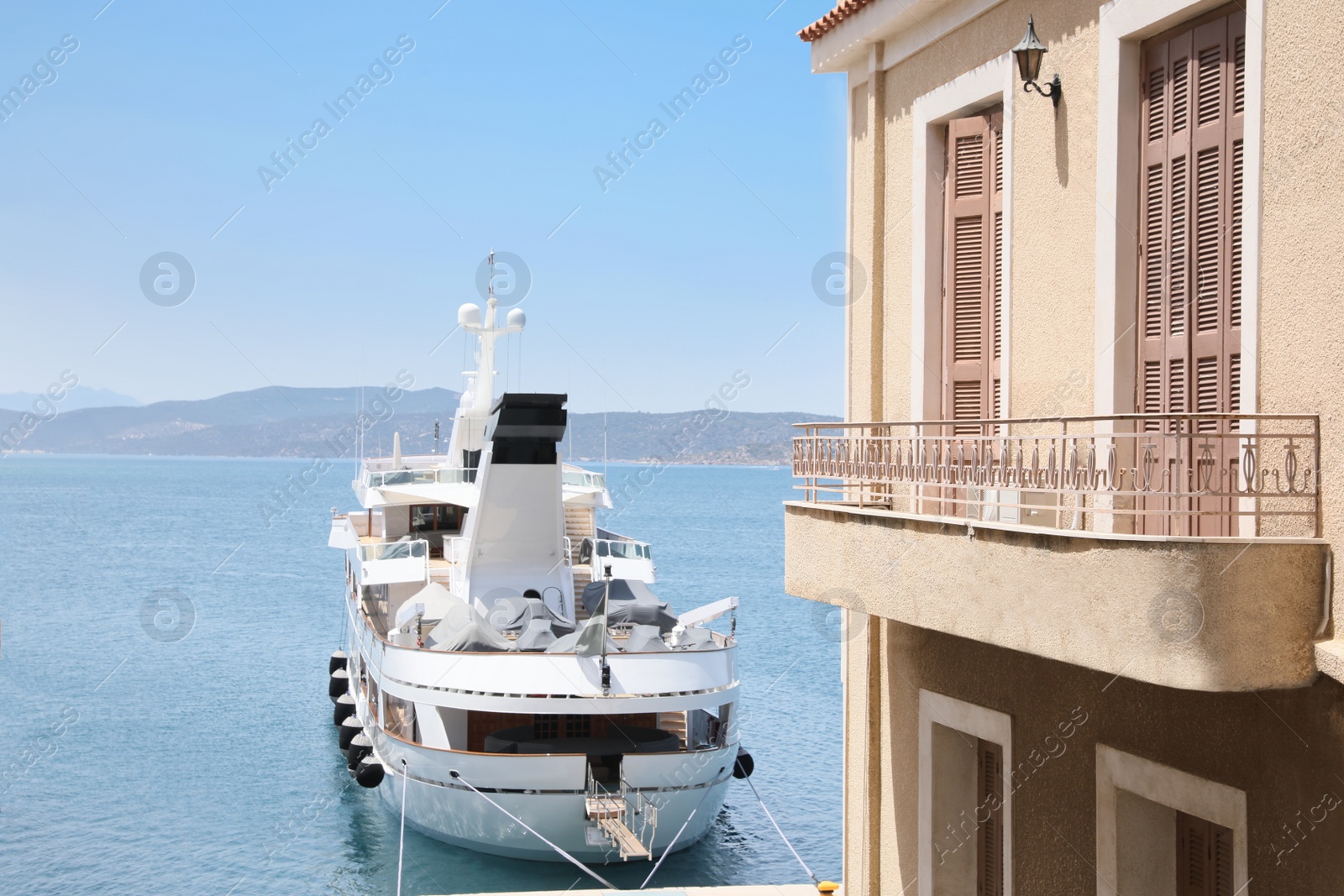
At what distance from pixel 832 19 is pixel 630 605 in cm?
1459

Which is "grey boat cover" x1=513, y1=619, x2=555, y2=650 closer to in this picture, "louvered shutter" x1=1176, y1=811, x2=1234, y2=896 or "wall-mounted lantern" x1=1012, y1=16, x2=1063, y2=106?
"louvered shutter" x1=1176, y1=811, x2=1234, y2=896

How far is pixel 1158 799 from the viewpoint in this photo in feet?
24.5

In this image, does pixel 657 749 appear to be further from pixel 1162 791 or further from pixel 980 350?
pixel 1162 791

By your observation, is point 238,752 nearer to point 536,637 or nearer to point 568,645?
point 536,637

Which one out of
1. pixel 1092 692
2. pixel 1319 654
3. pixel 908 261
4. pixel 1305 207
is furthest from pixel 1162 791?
pixel 908 261

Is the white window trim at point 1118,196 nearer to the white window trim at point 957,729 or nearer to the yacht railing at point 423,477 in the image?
the white window trim at point 957,729

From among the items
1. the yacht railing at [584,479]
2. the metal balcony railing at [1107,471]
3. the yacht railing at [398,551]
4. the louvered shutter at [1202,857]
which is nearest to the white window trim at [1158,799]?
the louvered shutter at [1202,857]

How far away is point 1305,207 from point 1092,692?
341 cm

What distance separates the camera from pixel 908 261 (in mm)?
10594

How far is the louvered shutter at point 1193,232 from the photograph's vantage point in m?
7.10

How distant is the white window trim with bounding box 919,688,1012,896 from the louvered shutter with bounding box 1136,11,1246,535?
86.0 inches

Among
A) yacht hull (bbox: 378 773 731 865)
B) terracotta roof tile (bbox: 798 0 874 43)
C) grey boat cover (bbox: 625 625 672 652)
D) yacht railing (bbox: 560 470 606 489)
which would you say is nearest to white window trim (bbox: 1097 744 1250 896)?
terracotta roof tile (bbox: 798 0 874 43)

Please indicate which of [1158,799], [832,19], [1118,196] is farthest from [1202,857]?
[832,19]

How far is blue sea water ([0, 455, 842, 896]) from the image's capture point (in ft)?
73.5
